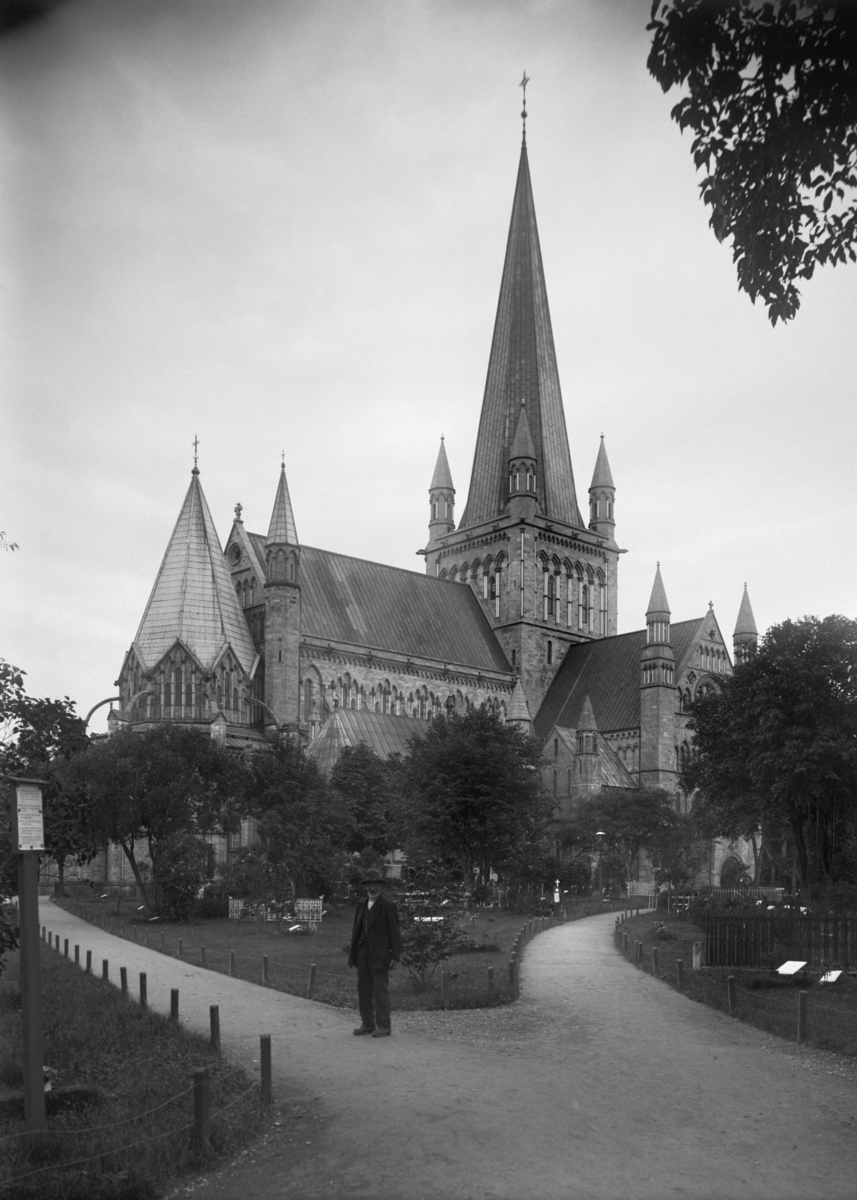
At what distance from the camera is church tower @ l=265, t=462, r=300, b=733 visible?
238 ft

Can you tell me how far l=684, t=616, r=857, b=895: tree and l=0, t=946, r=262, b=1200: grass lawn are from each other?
26159 millimetres

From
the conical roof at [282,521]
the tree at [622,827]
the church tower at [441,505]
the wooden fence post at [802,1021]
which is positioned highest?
the church tower at [441,505]

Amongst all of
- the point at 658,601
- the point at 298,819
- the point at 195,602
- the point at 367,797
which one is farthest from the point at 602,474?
the point at 298,819

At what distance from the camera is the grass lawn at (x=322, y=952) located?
69.1 ft

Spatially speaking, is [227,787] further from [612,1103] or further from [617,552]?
[617,552]

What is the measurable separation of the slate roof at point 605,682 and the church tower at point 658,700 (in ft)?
5.35

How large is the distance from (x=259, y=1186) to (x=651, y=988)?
1384cm

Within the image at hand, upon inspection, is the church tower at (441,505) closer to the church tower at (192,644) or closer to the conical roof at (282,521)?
the conical roof at (282,521)

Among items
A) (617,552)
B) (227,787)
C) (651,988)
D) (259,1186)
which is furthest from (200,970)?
(617,552)

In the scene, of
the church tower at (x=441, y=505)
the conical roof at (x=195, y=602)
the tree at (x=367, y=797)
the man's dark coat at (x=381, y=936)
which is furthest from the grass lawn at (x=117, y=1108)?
the church tower at (x=441, y=505)

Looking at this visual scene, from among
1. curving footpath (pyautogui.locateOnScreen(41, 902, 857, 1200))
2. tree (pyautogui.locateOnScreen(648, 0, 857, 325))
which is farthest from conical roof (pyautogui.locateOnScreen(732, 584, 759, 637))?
tree (pyautogui.locateOnScreen(648, 0, 857, 325))

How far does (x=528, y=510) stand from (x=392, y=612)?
1573 cm

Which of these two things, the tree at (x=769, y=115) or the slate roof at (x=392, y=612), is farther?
the slate roof at (x=392, y=612)

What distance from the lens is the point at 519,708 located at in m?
85.1
